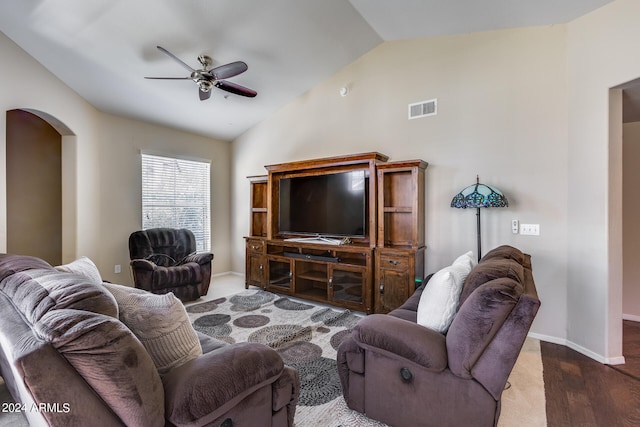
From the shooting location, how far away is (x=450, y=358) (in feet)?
5.02

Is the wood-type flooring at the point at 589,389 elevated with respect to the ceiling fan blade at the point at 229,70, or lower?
lower

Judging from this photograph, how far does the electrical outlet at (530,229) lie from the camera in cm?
298

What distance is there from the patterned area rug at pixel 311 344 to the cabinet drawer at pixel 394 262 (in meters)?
0.72

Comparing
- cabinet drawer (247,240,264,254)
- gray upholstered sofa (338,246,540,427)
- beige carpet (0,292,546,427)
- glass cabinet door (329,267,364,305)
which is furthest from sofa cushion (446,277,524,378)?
cabinet drawer (247,240,264,254)

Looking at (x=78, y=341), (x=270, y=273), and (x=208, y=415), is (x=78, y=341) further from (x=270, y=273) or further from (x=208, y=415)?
(x=270, y=273)

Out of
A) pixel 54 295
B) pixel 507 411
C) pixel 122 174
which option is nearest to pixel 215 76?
pixel 54 295

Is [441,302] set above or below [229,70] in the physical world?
below

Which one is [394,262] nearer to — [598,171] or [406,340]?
[406,340]

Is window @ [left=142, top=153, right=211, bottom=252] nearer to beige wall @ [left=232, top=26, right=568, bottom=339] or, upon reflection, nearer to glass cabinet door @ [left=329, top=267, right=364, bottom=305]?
beige wall @ [left=232, top=26, right=568, bottom=339]

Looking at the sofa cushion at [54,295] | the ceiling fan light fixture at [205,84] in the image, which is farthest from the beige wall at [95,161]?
the sofa cushion at [54,295]

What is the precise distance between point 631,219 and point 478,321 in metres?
3.36

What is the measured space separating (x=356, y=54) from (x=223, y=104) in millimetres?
2079

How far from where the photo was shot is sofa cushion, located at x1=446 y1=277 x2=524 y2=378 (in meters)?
1.39

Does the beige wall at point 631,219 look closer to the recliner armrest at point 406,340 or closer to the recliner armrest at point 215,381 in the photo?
the recliner armrest at point 406,340
